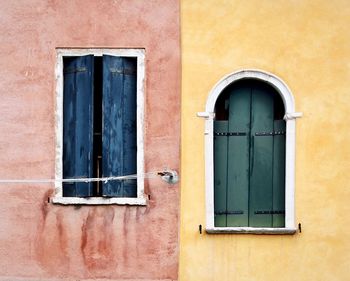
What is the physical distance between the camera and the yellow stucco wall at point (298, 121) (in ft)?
24.4

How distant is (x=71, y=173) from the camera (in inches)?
302

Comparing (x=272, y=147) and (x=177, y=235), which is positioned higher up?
(x=272, y=147)

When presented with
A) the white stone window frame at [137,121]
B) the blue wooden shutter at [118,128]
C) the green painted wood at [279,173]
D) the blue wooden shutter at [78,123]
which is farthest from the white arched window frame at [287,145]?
the blue wooden shutter at [78,123]

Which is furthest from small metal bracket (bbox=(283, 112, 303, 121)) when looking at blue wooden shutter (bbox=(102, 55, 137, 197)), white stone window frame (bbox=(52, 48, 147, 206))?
blue wooden shutter (bbox=(102, 55, 137, 197))

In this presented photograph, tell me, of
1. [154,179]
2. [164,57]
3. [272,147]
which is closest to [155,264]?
[154,179]

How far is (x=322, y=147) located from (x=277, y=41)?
4.35 ft

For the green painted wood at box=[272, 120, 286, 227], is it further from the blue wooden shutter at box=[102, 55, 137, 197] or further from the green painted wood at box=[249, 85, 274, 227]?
the blue wooden shutter at box=[102, 55, 137, 197]

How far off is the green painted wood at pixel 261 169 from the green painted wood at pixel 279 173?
1.8 inches

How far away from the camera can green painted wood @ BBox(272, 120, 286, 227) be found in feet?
25.0

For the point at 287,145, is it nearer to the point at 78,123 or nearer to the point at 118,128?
the point at 118,128

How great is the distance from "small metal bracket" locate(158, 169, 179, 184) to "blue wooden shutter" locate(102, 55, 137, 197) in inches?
14.2

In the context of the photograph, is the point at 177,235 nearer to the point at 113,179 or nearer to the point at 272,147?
the point at 113,179

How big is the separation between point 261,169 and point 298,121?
0.71 metres

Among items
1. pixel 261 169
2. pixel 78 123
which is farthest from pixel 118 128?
pixel 261 169
